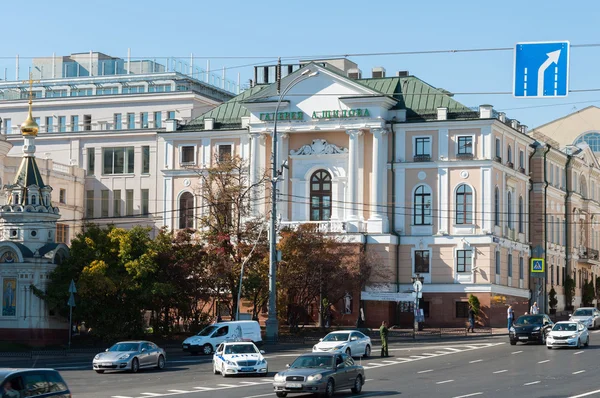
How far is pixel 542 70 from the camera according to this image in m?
32.0

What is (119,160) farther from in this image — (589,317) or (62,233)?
(589,317)

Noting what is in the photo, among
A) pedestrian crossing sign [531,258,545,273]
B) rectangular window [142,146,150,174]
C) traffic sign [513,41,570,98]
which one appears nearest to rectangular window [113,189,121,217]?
rectangular window [142,146,150,174]

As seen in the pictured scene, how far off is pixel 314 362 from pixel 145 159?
7035cm

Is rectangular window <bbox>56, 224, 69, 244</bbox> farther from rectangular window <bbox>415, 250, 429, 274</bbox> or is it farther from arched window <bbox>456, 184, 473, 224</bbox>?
arched window <bbox>456, 184, 473, 224</bbox>

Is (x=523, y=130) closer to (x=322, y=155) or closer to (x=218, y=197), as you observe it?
(x=322, y=155)

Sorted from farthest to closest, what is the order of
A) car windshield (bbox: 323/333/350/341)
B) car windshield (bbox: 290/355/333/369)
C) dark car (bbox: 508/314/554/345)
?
1. dark car (bbox: 508/314/554/345)
2. car windshield (bbox: 323/333/350/341)
3. car windshield (bbox: 290/355/333/369)

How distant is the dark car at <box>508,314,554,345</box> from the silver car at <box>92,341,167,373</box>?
19917 millimetres

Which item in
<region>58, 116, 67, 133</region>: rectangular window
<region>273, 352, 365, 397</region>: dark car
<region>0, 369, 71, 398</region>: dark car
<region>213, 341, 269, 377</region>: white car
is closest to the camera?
<region>0, 369, 71, 398</region>: dark car

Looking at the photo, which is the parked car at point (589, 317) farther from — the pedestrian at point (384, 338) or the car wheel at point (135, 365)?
the car wheel at point (135, 365)

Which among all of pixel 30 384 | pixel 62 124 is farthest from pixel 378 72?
pixel 30 384

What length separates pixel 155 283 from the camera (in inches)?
2459

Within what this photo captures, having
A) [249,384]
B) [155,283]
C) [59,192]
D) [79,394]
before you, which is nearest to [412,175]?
[155,283]

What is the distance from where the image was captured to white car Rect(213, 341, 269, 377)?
44.0 metres

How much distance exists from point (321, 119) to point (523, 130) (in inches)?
699
